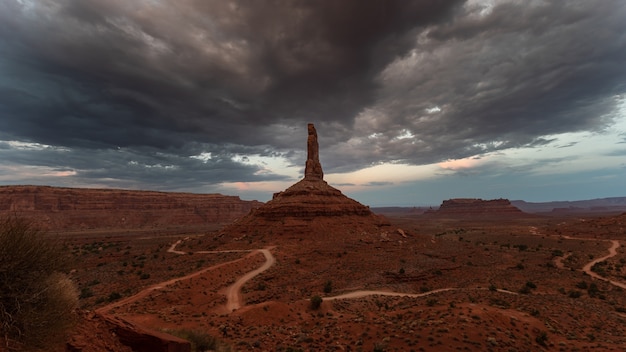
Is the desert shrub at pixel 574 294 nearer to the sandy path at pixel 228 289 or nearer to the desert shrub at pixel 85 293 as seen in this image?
the sandy path at pixel 228 289

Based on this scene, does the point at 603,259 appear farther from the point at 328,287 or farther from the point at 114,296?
the point at 114,296

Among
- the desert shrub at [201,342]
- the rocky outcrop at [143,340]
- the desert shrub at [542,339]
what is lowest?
the desert shrub at [542,339]

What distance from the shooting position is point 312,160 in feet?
254

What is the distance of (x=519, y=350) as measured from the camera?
16.3 m

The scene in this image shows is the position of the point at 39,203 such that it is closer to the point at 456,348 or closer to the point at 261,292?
the point at 261,292

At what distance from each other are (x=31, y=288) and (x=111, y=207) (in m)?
167

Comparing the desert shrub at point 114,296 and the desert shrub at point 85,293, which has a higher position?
the desert shrub at point 114,296

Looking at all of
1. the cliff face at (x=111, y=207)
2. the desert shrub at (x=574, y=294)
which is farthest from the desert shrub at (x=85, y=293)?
the cliff face at (x=111, y=207)

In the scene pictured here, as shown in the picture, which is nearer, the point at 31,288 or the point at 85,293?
the point at 31,288

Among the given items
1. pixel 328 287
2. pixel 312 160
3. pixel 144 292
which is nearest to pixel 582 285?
pixel 328 287

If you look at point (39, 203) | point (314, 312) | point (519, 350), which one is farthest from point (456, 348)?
point (39, 203)

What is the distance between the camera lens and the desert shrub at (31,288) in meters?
7.79

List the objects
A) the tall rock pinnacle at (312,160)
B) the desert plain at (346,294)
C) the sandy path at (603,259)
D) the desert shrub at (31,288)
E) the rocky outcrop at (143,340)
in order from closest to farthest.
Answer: the desert shrub at (31,288) → the rocky outcrop at (143,340) → the desert plain at (346,294) → the sandy path at (603,259) → the tall rock pinnacle at (312,160)

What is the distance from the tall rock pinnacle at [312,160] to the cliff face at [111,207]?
99.1m
